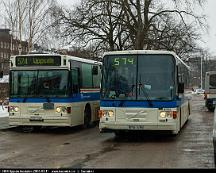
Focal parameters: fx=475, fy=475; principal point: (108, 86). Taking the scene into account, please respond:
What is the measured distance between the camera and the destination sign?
1788 cm

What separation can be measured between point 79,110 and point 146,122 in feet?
16.1

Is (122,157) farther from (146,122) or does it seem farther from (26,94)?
(26,94)

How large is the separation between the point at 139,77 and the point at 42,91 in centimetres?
454

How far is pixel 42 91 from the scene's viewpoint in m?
17.8

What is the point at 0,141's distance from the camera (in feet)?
51.7

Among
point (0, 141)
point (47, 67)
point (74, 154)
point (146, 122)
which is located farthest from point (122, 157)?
point (47, 67)

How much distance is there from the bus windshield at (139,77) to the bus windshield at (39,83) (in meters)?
2.96

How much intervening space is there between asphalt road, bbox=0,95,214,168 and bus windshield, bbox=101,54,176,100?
1.54m

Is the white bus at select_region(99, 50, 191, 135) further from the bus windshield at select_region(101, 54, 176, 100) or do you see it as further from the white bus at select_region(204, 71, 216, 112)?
the white bus at select_region(204, 71, 216, 112)

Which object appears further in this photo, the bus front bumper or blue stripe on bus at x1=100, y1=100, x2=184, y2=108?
the bus front bumper

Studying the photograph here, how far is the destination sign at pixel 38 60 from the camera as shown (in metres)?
17.9

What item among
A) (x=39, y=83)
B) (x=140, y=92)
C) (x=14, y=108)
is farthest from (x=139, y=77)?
(x=14, y=108)

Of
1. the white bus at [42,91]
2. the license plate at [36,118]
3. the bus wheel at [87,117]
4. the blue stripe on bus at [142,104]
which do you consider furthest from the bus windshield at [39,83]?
the blue stripe on bus at [142,104]

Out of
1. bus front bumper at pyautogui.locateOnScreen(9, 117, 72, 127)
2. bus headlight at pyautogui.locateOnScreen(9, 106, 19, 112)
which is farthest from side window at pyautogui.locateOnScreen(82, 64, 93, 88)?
bus headlight at pyautogui.locateOnScreen(9, 106, 19, 112)
